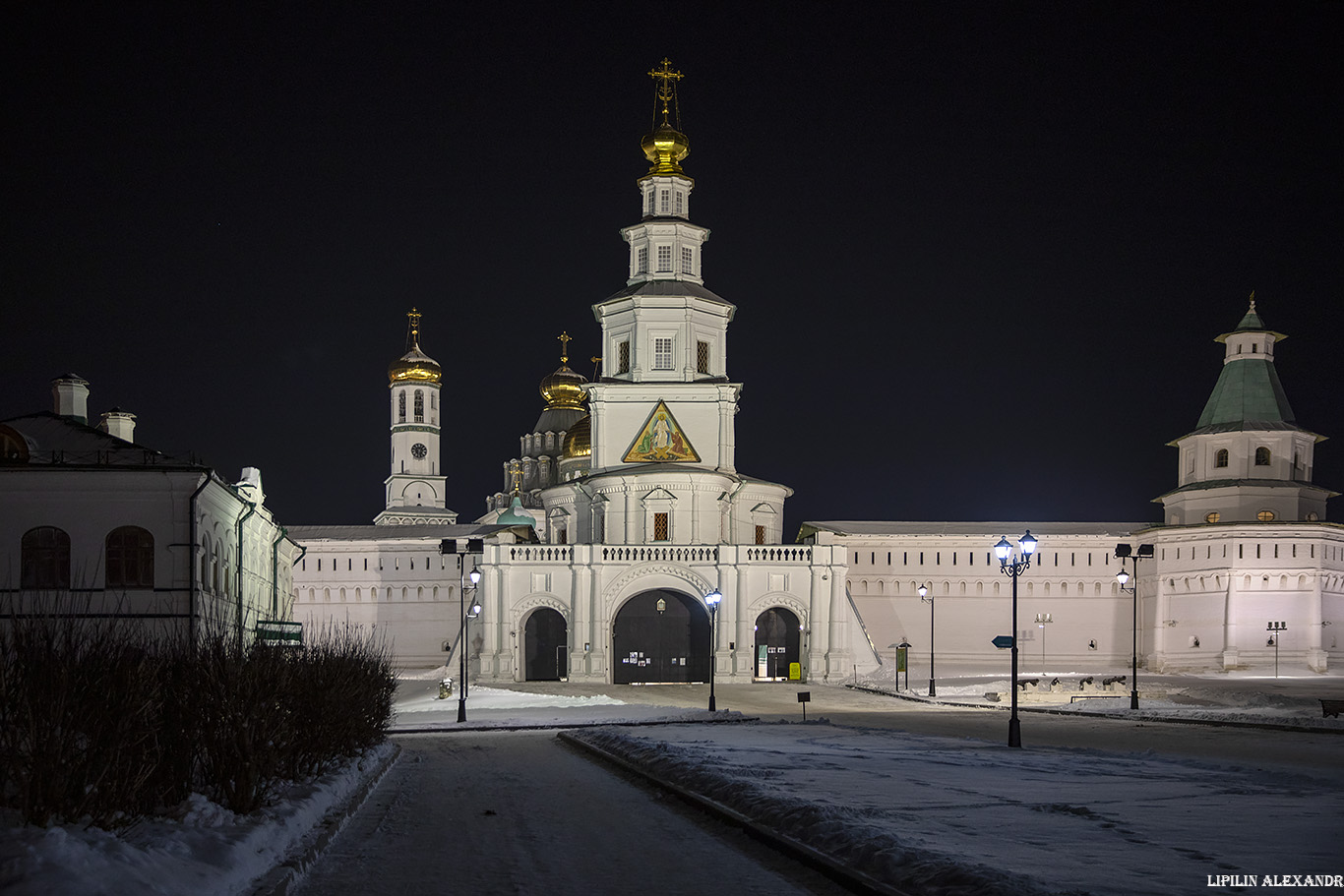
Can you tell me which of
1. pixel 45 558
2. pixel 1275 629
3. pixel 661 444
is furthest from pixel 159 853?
pixel 1275 629

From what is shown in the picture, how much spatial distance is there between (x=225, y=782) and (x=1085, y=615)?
60884 mm

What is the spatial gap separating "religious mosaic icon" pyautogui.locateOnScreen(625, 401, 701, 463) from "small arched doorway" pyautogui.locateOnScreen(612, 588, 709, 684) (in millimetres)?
7257

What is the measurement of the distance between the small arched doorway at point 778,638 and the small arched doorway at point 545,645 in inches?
348

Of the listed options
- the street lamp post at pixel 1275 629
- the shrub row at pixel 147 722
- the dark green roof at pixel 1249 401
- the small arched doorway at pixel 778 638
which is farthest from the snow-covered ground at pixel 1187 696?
the shrub row at pixel 147 722

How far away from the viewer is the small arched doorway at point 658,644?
58.8 m

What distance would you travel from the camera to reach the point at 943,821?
41.6 ft

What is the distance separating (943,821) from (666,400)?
51.8 metres

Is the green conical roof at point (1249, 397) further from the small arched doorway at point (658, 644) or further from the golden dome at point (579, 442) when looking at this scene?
the golden dome at point (579, 442)

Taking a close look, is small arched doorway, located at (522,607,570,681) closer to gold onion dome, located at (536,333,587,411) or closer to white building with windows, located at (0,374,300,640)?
white building with windows, located at (0,374,300,640)

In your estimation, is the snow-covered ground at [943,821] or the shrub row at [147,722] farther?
the shrub row at [147,722]

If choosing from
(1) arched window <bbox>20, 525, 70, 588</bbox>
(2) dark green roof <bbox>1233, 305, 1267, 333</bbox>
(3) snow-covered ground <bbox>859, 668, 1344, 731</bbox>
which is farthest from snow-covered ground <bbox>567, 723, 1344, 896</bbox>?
(2) dark green roof <bbox>1233, 305, 1267, 333</bbox>

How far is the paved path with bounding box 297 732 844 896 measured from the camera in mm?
10656

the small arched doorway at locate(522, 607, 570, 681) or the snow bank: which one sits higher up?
the snow bank

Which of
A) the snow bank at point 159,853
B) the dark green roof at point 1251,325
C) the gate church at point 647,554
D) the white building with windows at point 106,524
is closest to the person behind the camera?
the snow bank at point 159,853
